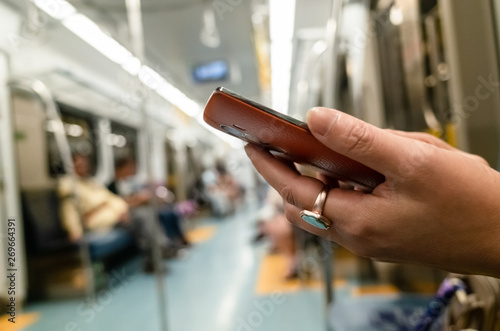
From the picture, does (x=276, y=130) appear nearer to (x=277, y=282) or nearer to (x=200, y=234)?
(x=277, y=282)

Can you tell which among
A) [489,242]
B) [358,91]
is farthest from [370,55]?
[489,242]

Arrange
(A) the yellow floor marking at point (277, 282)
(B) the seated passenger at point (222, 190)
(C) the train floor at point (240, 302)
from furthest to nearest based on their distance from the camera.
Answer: (B) the seated passenger at point (222, 190)
(A) the yellow floor marking at point (277, 282)
(C) the train floor at point (240, 302)

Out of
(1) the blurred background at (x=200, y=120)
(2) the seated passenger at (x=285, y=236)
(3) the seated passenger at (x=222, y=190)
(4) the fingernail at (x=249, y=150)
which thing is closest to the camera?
(4) the fingernail at (x=249, y=150)

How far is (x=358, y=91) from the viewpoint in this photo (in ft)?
7.63

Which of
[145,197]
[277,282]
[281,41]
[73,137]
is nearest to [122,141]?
[73,137]

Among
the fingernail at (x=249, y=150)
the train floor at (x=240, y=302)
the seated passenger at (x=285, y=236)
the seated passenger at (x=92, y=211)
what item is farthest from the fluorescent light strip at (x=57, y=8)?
the fingernail at (x=249, y=150)

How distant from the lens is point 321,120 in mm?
411

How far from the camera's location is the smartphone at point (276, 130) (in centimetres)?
45

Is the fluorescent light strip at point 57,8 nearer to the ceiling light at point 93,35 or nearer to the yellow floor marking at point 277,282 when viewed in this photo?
the ceiling light at point 93,35

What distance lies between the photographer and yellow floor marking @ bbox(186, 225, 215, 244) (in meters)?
6.09

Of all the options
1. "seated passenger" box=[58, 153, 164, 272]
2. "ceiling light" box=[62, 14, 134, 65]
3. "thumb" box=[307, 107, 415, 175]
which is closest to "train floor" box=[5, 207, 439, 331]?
"seated passenger" box=[58, 153, 164, 272]

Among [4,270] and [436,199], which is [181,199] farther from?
[436,199]

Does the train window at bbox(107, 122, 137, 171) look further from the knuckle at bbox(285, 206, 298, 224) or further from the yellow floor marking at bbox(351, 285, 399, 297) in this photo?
the knuckle at bbox(285, 206, 298, 224)

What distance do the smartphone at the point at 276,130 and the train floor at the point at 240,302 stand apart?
851mm
